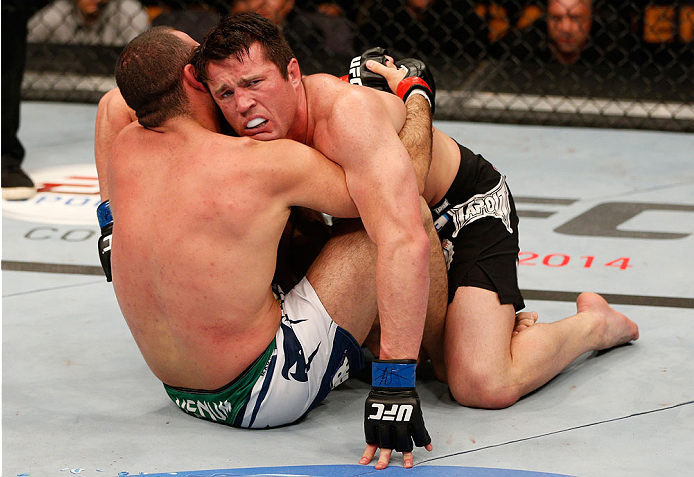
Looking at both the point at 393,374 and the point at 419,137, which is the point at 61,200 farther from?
the point at 393,374

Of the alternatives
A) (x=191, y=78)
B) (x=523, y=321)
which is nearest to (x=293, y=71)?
(x=191, y=78)

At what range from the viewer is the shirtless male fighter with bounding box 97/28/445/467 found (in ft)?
4.96

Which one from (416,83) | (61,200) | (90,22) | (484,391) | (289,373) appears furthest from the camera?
(90,22)

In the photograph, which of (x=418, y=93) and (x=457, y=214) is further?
(x=457, y=214)

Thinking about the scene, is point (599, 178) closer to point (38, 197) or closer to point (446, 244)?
point (446, 244)

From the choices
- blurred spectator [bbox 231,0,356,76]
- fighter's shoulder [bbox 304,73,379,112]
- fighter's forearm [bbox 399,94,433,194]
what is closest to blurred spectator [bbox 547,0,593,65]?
blurred spectator [bbox 231,0,356,76]

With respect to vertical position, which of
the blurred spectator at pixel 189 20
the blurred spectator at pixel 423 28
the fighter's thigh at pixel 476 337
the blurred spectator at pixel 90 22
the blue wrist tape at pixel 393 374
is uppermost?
the blue wrist tape at pixel 393 374

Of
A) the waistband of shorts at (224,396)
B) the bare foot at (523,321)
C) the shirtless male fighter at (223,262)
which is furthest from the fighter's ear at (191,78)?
the bare foot at (523,321)

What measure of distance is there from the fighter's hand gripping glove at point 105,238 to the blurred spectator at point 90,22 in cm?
334

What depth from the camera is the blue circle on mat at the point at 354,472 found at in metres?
1.50

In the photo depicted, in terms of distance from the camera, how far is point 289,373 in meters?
1.62

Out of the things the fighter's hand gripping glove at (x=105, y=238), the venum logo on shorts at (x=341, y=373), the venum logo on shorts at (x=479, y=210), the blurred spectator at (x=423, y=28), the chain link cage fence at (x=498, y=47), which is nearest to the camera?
the venum logo on shorts at (x=341, y=373)

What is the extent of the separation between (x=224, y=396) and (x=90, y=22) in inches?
158

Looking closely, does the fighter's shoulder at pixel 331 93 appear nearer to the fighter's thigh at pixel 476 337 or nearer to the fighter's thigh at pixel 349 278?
the fighter's thigh at pixel 349 278
